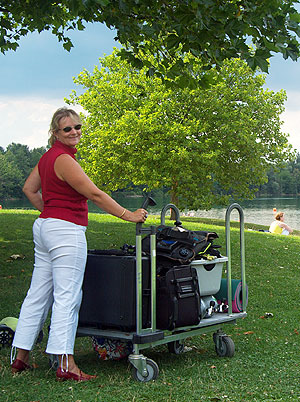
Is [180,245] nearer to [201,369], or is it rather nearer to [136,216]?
[136,216]

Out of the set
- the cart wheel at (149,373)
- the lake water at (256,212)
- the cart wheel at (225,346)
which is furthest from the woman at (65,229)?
the lake water at (256,212)

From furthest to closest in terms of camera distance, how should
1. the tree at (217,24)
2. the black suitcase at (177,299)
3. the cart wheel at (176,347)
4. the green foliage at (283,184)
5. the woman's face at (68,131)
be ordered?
→ 1. the green foliage at (283,184)
2. the tree at (217,24)
3. the cart wheel at (176,347)
4. the black suitcase at (177,299)
5. the woman's face at (68,131)

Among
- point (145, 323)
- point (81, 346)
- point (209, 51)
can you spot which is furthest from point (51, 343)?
point (209, 51)

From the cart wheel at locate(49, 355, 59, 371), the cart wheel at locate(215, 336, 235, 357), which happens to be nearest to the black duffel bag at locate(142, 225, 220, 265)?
the cart wheel at locate(215, 336, 235, 357)

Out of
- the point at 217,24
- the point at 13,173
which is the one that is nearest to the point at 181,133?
the point at 217,24

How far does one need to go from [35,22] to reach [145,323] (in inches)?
305

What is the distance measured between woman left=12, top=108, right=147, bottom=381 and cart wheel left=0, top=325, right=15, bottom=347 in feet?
3.91

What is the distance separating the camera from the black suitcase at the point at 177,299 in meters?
4.89

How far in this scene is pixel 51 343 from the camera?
454 centimetres

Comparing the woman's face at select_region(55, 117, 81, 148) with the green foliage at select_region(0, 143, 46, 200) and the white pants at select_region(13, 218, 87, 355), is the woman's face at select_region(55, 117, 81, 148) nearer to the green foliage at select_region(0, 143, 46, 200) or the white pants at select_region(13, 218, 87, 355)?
the white pants at select_region(13, 218, 87, 355)

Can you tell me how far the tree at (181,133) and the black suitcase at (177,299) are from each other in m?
23.0

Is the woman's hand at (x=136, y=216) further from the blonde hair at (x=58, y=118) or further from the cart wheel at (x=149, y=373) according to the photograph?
the cart wheel at (x=149, y=373)

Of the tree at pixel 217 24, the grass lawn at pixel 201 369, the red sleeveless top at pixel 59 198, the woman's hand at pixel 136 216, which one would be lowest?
the grass lawn at pixel 201 369

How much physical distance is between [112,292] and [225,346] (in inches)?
59.8
